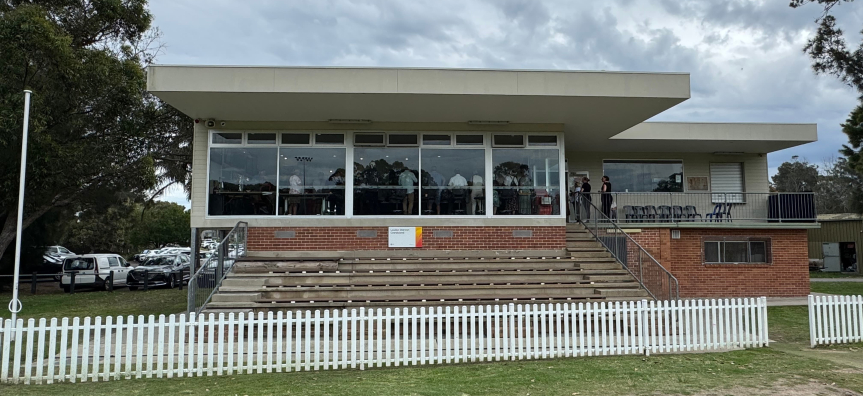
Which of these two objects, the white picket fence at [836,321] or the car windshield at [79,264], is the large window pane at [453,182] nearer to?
the white picket fence at [836,321]

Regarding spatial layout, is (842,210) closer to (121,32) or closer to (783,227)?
(783,227)

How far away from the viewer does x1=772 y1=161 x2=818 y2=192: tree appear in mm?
69250

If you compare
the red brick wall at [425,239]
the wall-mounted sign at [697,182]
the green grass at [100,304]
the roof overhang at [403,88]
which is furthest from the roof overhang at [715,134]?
the green grass at [100,304]

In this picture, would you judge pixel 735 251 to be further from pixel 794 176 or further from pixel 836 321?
pixel 794 176

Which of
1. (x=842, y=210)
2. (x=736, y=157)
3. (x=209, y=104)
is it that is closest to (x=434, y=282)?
(x=209, y=104)

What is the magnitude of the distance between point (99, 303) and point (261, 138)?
8.63 m

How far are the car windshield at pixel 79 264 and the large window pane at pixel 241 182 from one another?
13.0 meters

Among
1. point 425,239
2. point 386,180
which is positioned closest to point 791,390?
point 425,239

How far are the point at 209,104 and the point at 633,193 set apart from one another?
12755mm

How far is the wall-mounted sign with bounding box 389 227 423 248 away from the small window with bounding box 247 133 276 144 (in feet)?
11.6

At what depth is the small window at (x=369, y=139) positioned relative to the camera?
14.1m

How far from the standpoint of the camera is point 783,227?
17188 millimetres

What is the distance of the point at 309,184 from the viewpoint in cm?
1391

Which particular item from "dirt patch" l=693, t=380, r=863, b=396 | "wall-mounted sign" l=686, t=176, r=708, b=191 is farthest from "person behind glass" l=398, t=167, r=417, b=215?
"wall-mounted sign" l=686, t=176, r=708, b=191
